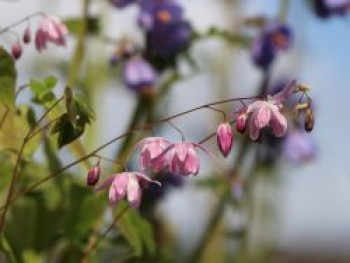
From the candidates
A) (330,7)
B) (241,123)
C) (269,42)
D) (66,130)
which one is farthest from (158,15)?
(241,123)

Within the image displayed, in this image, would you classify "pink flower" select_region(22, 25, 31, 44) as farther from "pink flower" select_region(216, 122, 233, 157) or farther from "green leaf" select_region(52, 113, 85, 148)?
"pink flower" select_region(216, 122, 233, 157)

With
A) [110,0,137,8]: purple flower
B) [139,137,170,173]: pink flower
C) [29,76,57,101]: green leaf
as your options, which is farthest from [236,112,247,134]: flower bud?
[110,0,137,8]: purple flower

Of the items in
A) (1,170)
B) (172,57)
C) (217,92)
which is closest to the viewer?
(1,170)

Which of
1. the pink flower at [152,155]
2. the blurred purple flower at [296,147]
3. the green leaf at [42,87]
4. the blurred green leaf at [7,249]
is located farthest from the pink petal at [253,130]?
the blurred purple flower at [296,147]

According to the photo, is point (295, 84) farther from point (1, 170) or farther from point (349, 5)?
point (349, 5)

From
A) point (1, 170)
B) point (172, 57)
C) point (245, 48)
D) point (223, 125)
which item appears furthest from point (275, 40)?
point (223, 125)

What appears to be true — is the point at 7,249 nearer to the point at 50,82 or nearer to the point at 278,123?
the point at 50,82

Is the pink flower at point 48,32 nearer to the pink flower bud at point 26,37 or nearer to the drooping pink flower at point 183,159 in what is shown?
the pink flower bud at point 26,37
